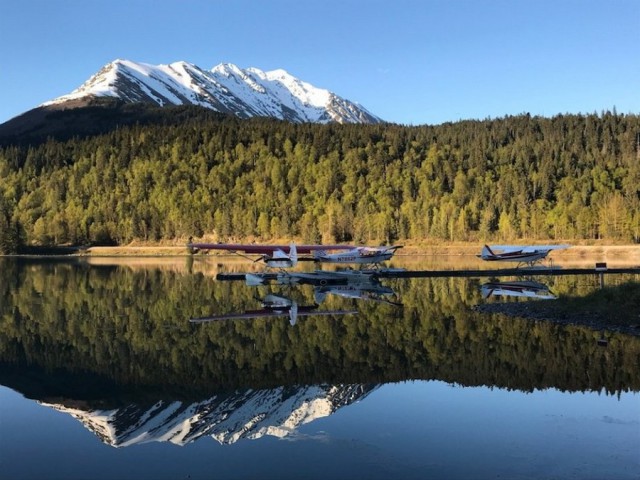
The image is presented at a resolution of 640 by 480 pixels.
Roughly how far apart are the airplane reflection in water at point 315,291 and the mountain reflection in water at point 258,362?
1064 millimetres

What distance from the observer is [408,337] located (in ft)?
58.1

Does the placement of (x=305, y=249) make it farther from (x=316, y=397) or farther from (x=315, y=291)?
(x=316, y=397)

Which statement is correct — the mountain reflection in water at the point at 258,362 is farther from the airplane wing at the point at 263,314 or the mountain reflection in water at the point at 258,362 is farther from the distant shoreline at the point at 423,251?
the distant shoreline at the point at 423,251

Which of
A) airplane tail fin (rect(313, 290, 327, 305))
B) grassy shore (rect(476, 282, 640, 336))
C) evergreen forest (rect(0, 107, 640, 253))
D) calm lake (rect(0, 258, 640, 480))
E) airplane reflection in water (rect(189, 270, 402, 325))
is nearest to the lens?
calm lake (rect(0, 258, 640, 480))

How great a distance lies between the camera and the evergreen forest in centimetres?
11550

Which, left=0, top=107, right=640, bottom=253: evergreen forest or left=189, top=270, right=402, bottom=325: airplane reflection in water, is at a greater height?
left=0, top=107, right=640, bottom=253: evergreen forest

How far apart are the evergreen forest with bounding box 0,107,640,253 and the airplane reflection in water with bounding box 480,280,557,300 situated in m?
75.2

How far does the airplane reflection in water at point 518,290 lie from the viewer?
2814 centimetres

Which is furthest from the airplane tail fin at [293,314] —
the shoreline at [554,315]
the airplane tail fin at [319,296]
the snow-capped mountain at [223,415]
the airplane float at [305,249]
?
the airplane float at [305,249]

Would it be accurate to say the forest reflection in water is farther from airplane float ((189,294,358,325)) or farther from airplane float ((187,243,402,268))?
airplane float ((187,243,402,268))

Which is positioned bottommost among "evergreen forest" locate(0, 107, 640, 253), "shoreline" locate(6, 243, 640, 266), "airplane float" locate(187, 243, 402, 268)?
"shoreline" locate(6, 243, 640, 266)

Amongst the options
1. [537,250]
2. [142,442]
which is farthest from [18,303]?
[537,250]

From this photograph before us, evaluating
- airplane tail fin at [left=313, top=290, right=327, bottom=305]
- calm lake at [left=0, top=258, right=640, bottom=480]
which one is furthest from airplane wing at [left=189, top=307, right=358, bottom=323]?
airplane tail fin at [left=313, top=290, right=327, bottom=305]

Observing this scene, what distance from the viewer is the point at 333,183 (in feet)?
458
